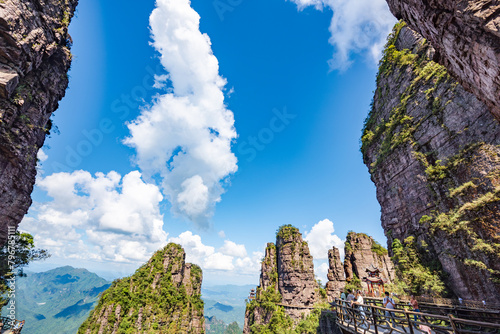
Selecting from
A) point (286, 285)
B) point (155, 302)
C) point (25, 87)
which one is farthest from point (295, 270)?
point (25, 87)

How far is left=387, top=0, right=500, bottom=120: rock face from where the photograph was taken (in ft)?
22.6

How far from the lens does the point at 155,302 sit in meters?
49.1

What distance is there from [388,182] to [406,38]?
16834 mm

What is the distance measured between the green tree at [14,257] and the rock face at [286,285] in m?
42.5

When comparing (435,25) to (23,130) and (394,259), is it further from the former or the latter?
(23,130)

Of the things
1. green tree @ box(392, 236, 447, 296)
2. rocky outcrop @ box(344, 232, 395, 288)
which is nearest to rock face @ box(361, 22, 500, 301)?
green tree @ box(392, 236, 447, 296)

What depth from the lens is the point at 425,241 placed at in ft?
57.3

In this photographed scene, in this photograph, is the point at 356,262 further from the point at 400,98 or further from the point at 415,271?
the point at 400,98

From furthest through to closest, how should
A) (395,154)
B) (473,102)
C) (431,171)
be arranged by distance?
(395,154) < (431,171) < (473,102)

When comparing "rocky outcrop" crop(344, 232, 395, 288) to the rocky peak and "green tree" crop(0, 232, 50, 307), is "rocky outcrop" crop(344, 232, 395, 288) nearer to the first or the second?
the rocky peak

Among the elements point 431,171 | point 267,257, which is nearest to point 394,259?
point 431,171

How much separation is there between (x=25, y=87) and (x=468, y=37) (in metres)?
31.1

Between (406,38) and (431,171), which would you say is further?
(406,38)

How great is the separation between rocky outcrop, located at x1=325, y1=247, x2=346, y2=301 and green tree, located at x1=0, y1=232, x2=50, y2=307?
51537 millimetres
